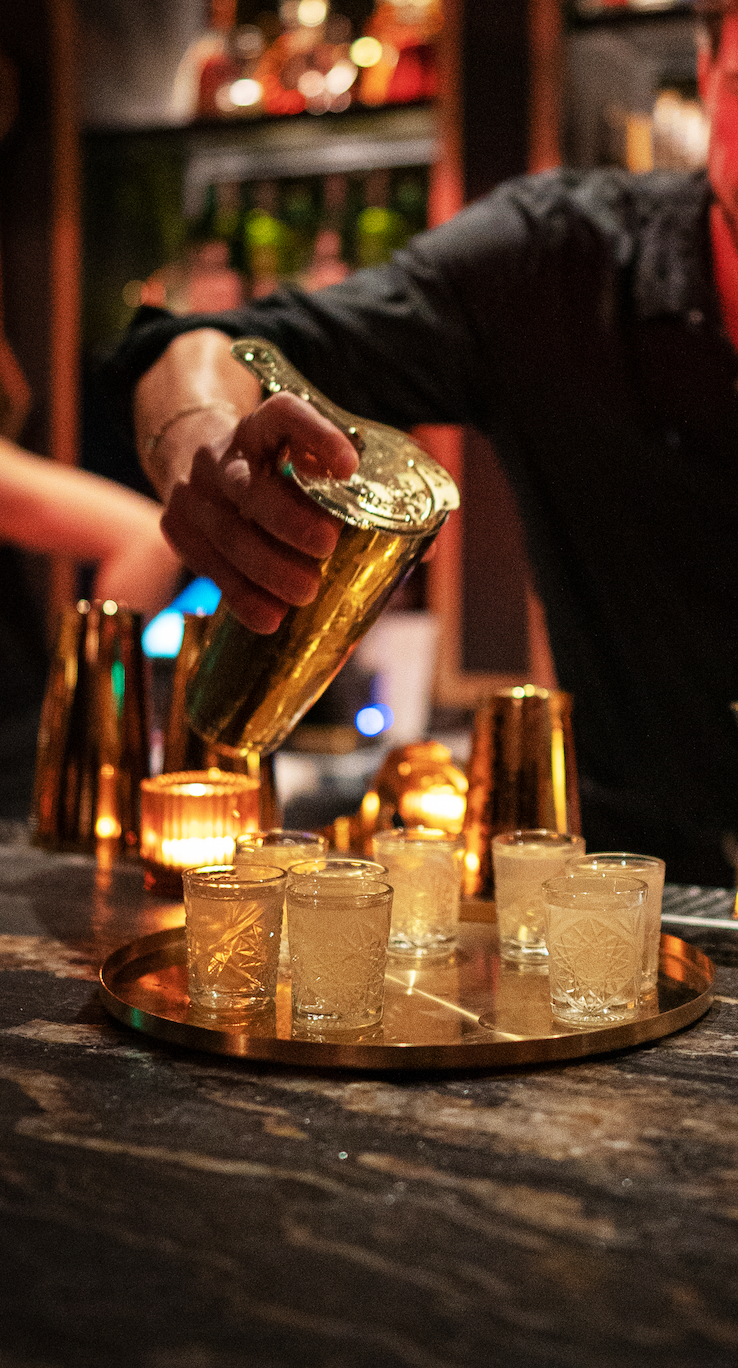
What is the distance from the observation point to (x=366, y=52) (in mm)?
3047

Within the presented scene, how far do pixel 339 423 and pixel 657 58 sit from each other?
222 centimetres

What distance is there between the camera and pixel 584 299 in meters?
1.71

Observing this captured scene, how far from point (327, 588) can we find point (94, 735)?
22.1 inches

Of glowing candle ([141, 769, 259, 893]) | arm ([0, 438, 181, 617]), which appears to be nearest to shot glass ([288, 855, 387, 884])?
glowing candle ([141, 769, 259, 893])

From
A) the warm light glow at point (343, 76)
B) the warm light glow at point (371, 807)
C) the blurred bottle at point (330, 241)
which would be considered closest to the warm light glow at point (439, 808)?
the warm light glow at point (371, 807)

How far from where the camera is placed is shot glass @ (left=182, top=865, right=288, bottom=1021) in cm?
78

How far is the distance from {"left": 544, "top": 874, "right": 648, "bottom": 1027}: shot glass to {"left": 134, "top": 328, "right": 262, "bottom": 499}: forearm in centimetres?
56

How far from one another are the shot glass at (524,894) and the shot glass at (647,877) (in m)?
0.02

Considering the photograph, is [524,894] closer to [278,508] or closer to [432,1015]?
[432,1015]

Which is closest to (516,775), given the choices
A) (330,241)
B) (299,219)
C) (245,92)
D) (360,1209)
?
(360,1209)

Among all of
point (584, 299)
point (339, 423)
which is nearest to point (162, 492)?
point (339, 423)

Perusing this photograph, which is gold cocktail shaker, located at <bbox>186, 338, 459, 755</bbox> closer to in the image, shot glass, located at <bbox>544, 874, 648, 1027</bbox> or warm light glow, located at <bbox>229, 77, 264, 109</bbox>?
shot glass, located at <bbox>544, 874, 648, 1027</bbox>

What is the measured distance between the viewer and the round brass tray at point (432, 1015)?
70 cm

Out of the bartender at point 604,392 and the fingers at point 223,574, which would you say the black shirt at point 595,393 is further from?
the fingers at point 223,574
